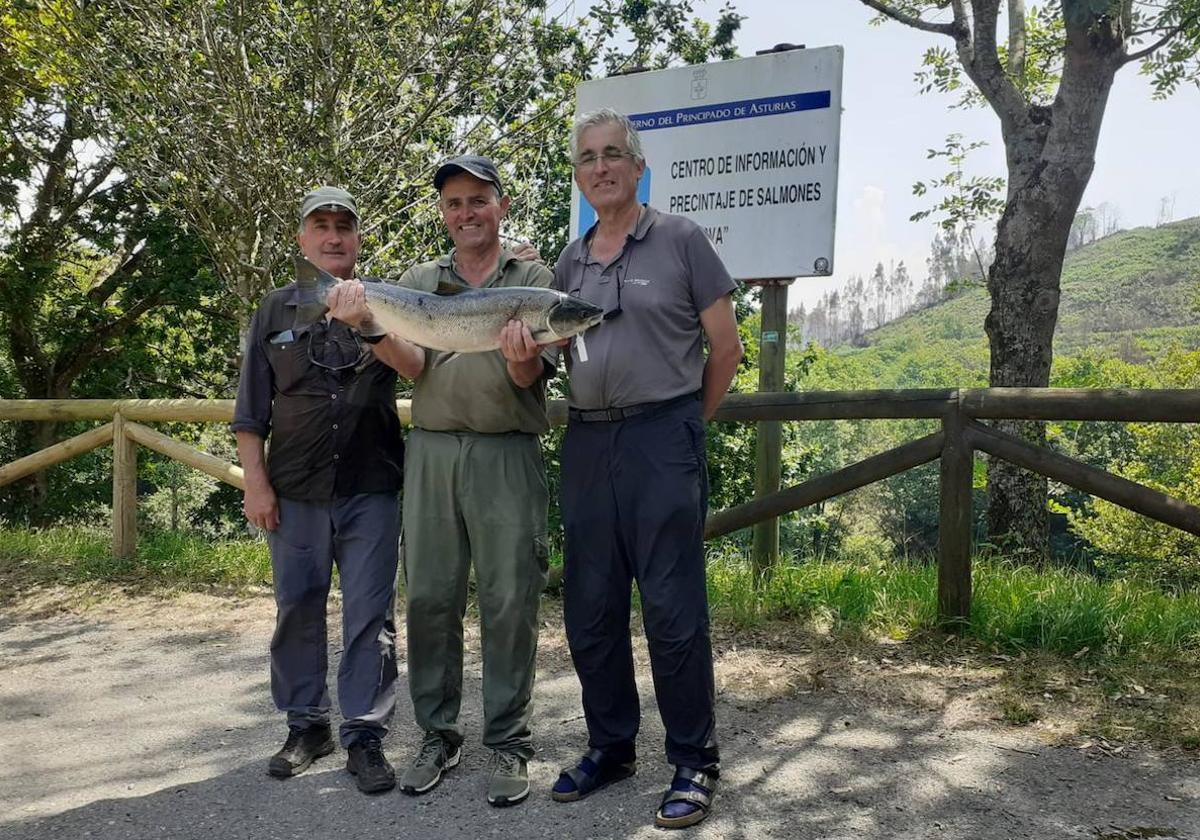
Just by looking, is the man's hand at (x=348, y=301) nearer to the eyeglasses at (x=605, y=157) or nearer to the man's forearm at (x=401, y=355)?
the man's forearm at (x=401, y=355)

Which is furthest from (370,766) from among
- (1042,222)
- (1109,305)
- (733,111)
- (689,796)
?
(1109,305)

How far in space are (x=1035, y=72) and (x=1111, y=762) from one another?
15229 millimetres

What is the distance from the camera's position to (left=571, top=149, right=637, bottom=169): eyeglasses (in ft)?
10.3

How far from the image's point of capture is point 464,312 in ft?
9.82

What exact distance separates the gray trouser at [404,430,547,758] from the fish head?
613 millimetres

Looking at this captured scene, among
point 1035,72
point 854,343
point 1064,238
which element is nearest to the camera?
point 1064,238

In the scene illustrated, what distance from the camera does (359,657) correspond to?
3488 millimetres

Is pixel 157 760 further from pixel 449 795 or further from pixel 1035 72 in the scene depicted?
pixel 1035 72

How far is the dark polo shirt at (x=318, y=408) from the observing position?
11.6 feet

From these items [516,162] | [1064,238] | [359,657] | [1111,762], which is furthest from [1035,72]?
[359,657]

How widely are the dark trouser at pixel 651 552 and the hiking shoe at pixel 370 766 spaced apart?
31.4 inches

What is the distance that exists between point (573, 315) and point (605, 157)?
617mm

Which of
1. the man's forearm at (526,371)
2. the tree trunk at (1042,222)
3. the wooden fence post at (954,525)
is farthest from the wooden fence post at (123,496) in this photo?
the tree trunk at (1042,222)

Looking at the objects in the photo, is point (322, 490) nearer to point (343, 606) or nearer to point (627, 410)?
point (343, 606)
